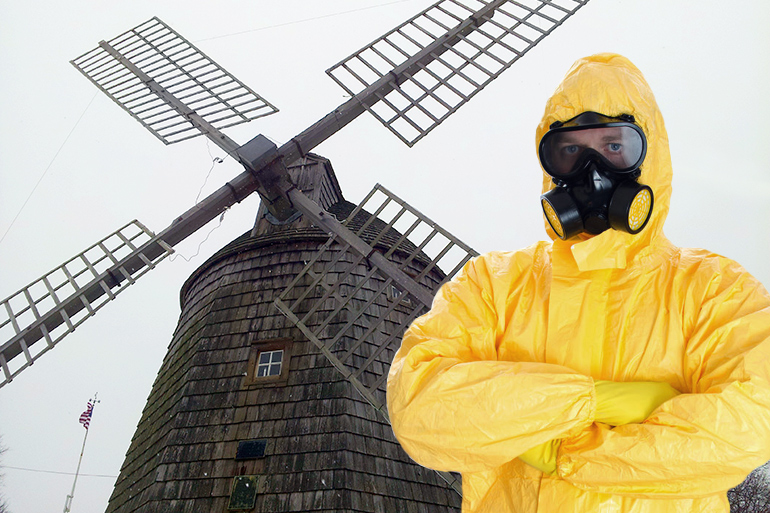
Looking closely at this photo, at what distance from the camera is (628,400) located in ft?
4.26

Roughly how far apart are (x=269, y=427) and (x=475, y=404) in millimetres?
4578

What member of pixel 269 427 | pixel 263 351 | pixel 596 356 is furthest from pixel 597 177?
pixel 263 351

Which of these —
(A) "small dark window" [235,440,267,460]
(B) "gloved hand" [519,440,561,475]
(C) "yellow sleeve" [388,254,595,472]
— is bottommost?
(B) "gloved hand" [519,440,561,475]

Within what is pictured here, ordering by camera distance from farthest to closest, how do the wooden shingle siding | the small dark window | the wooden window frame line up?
the wooden window frame < the small dark window < the wooden shingle siding

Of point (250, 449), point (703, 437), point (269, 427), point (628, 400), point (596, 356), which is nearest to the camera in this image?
point (703, 437)

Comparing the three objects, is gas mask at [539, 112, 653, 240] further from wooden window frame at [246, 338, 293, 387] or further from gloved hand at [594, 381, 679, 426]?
wooden window frame at [246, 338, 293, 387]

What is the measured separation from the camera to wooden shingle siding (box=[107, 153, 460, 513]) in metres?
5.11

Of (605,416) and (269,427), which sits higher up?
(269,427)

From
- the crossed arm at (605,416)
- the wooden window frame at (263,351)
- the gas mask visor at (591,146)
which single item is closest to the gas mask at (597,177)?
the gas mask visor at (591,146)

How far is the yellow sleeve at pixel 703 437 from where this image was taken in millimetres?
1179

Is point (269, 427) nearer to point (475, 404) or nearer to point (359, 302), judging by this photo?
point (359, 302)

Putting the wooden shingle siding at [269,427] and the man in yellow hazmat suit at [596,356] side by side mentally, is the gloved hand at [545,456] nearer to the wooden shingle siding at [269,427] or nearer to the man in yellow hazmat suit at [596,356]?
the man in yellow hazmat suit at [596,356]

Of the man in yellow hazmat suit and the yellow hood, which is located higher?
the yellow hood

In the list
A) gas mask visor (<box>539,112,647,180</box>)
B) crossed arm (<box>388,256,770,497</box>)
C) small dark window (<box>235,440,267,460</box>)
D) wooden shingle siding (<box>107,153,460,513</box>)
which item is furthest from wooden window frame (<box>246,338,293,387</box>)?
gas mask visor (<box>539,112,647,180</box>)
